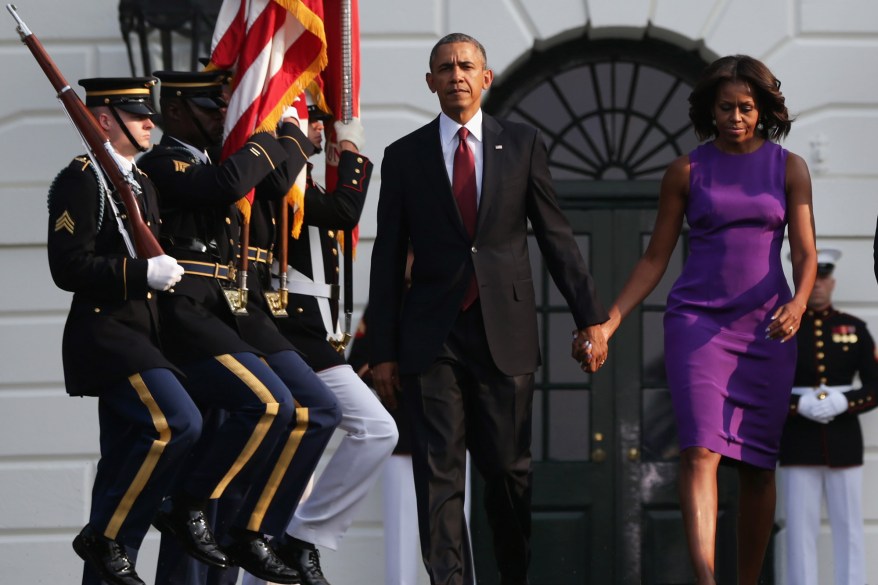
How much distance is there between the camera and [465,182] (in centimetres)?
663

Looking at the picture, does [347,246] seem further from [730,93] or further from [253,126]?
[730,93]

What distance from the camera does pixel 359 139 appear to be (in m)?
7.75

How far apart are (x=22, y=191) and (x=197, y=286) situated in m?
4.01

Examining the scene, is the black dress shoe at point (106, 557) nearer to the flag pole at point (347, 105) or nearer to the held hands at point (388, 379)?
the held hands at point (388, 379)

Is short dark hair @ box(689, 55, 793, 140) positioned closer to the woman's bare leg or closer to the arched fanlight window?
the woman's bare leg

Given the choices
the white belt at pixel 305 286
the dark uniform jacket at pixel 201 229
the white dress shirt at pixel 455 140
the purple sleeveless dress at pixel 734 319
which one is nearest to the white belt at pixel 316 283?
the white belt at pixel 305 286

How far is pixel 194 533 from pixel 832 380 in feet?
15.1

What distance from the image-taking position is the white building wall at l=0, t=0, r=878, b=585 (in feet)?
33.6

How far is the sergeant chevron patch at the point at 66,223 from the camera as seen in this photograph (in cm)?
638

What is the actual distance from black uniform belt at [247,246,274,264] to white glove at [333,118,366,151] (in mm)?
718

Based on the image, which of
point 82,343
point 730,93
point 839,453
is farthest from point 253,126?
point 839,453

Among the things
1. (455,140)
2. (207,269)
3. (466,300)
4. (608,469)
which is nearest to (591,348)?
(466,300)

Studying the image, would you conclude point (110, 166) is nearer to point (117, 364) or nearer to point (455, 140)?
point (117, 364)

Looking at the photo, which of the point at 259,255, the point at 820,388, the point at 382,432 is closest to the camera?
the point at 259,255
